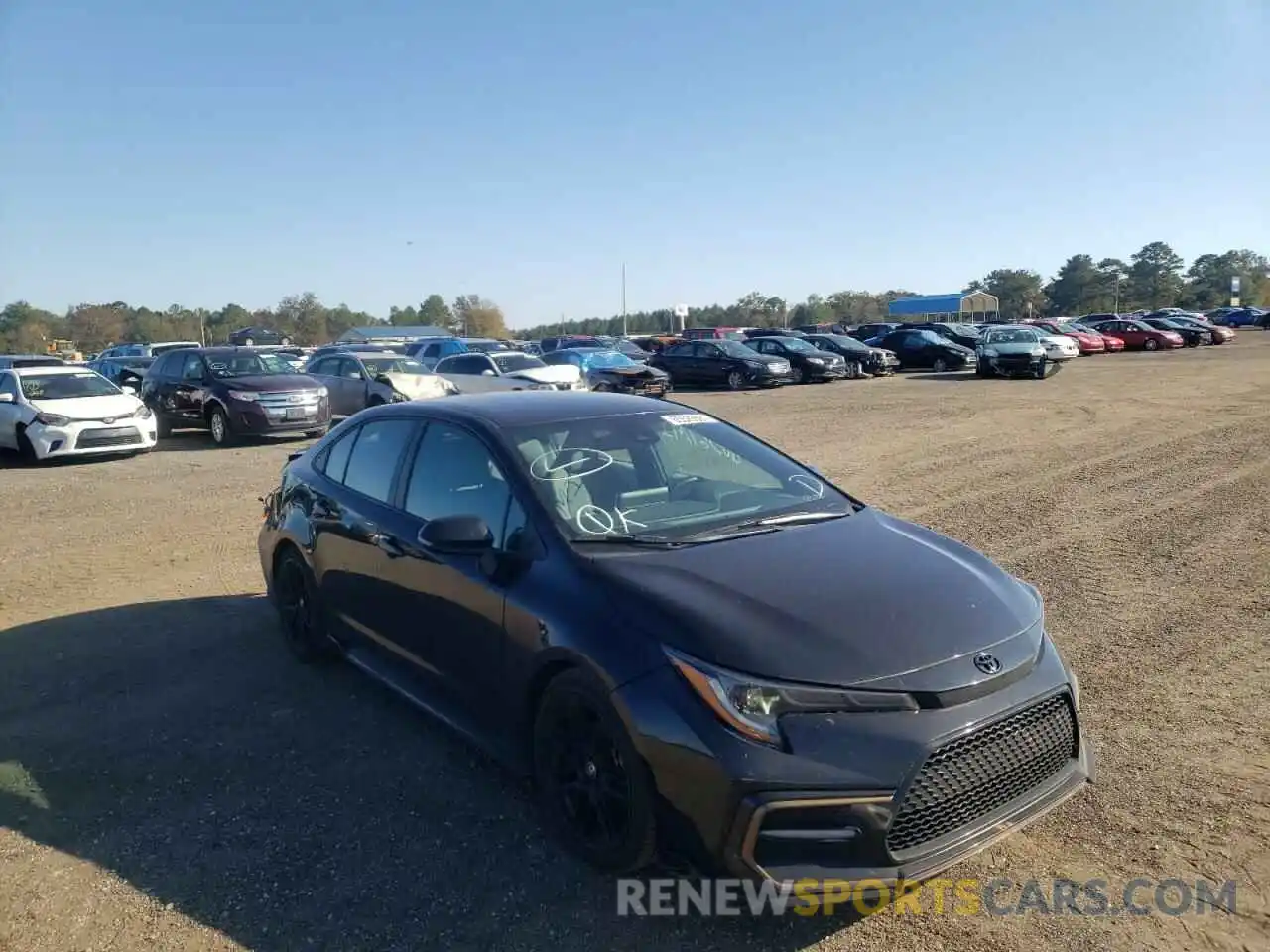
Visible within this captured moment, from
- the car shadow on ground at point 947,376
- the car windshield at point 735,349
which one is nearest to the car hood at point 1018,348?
the car shadow on ground at point 947,376

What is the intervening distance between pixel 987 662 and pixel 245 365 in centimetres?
1631

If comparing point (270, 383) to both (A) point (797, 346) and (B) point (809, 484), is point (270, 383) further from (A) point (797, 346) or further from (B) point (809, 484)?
(A) point (797, 346)

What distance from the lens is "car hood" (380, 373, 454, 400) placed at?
59.9 feet

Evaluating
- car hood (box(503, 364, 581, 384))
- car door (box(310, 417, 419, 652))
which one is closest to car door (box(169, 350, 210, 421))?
car hood (box(503, 364, 581, 384))

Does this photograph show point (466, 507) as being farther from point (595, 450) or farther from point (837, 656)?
point (837, 656)

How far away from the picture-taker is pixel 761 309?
12431 centimetres

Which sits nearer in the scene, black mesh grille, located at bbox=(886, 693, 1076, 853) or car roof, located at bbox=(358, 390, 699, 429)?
black mesh grille, located at bbox=(886, 693, 1076, 853)

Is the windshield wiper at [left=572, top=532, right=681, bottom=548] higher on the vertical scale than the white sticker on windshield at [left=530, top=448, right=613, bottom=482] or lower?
lower

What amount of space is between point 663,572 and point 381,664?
6.10ft

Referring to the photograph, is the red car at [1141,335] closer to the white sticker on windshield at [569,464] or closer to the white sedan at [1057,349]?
the white sedan at [1057,349]

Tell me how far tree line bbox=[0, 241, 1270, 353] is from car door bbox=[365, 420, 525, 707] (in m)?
80.6

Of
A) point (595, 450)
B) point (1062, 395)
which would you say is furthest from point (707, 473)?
point (1062, 395)

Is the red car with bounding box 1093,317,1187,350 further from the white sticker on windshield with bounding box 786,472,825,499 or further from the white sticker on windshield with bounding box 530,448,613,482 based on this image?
the white sticker on windshield with bounding box 530,448,613,482

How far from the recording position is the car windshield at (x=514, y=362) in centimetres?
2216
